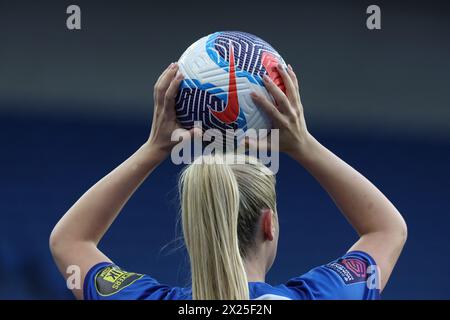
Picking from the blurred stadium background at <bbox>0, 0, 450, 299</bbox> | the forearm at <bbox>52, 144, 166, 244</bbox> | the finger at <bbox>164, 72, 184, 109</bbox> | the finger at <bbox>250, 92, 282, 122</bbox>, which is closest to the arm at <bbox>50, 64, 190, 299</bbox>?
the forearm at <bbox>52, 144, 166, 244</bbox>

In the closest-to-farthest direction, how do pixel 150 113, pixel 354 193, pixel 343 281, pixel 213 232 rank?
pixel 213 232 < pixel 343 281 < pixel 354 193 < pixel 150 113

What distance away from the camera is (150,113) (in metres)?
6.37

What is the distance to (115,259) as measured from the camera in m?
5.92

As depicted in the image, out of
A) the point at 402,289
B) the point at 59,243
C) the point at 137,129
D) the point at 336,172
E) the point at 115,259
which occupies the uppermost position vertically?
the point at 336,172

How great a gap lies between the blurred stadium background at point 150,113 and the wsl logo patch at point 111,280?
13.0ft

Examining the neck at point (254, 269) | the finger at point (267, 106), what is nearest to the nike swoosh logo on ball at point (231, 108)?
the finger at point (267, 106)

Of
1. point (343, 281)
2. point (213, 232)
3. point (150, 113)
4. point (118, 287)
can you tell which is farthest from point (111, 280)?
point (150, 113)

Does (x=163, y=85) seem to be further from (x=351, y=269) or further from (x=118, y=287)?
(x=351, y=269)

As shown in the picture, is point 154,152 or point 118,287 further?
point 154,152

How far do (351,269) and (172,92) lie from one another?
681 mm

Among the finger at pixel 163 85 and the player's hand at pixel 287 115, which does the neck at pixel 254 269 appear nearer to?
the player's hand at pixel 287 115
